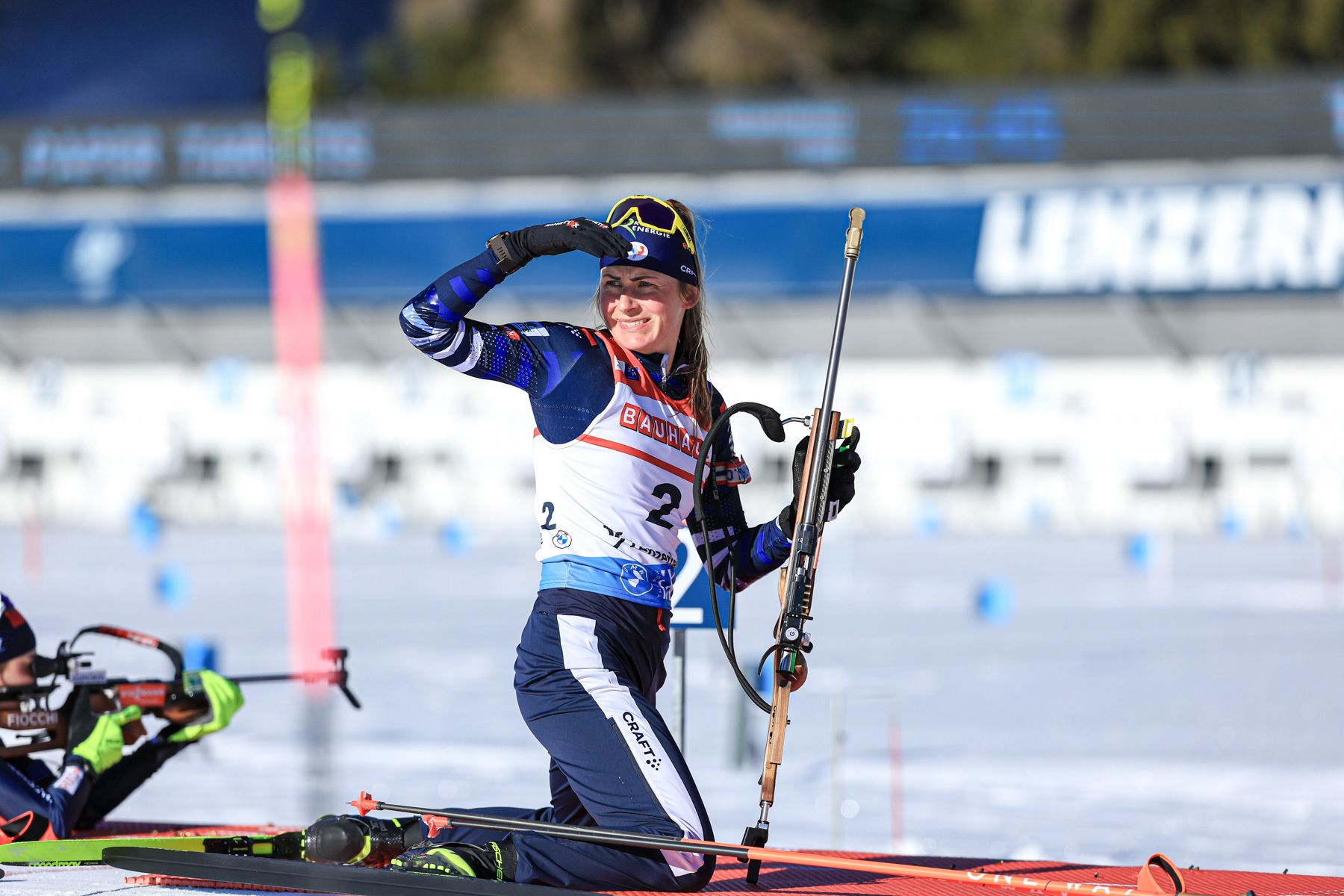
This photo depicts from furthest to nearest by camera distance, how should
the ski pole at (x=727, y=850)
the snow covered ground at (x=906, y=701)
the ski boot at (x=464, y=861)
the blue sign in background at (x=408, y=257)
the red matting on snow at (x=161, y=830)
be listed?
the blue sign in background at (x=408, y=257), the snow covered ground at (x=906, y=701), the red matting on snow at (x=161, y=830), the ski boot at (x=464, y=861), the ski pole at (x=727, y=850)

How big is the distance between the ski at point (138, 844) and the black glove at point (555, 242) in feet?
5.94

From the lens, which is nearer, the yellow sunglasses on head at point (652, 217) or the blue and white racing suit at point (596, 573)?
the blue and white racing suit at point (596, 573)

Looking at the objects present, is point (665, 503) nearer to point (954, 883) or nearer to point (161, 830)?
point (954, 883)

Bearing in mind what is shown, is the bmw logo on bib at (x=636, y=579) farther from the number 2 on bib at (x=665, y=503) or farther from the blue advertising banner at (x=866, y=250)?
the blue advertising banner at (x=866, y=250)

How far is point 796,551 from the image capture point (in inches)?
166

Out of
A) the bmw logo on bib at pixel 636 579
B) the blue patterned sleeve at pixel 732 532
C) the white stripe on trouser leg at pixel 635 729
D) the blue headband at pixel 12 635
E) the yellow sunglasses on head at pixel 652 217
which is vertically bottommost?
the white stripe on trouser leg at pixel 635 729

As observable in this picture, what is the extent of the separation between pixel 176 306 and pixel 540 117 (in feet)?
19.0

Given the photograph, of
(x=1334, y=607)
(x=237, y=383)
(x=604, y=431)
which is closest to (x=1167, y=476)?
(x=1334, y=607)

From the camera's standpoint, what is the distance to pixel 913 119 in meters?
19.7

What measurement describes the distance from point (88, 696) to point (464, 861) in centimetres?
209

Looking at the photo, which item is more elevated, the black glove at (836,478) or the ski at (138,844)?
the black glove at (836,478)

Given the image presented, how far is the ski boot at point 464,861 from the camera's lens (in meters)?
4.02

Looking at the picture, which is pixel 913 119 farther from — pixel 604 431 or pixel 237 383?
pixel 604 431

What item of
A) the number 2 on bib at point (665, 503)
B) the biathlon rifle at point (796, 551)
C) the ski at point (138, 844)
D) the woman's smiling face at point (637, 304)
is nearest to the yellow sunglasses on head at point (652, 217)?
the woman's smiling face at point (637, 304)
